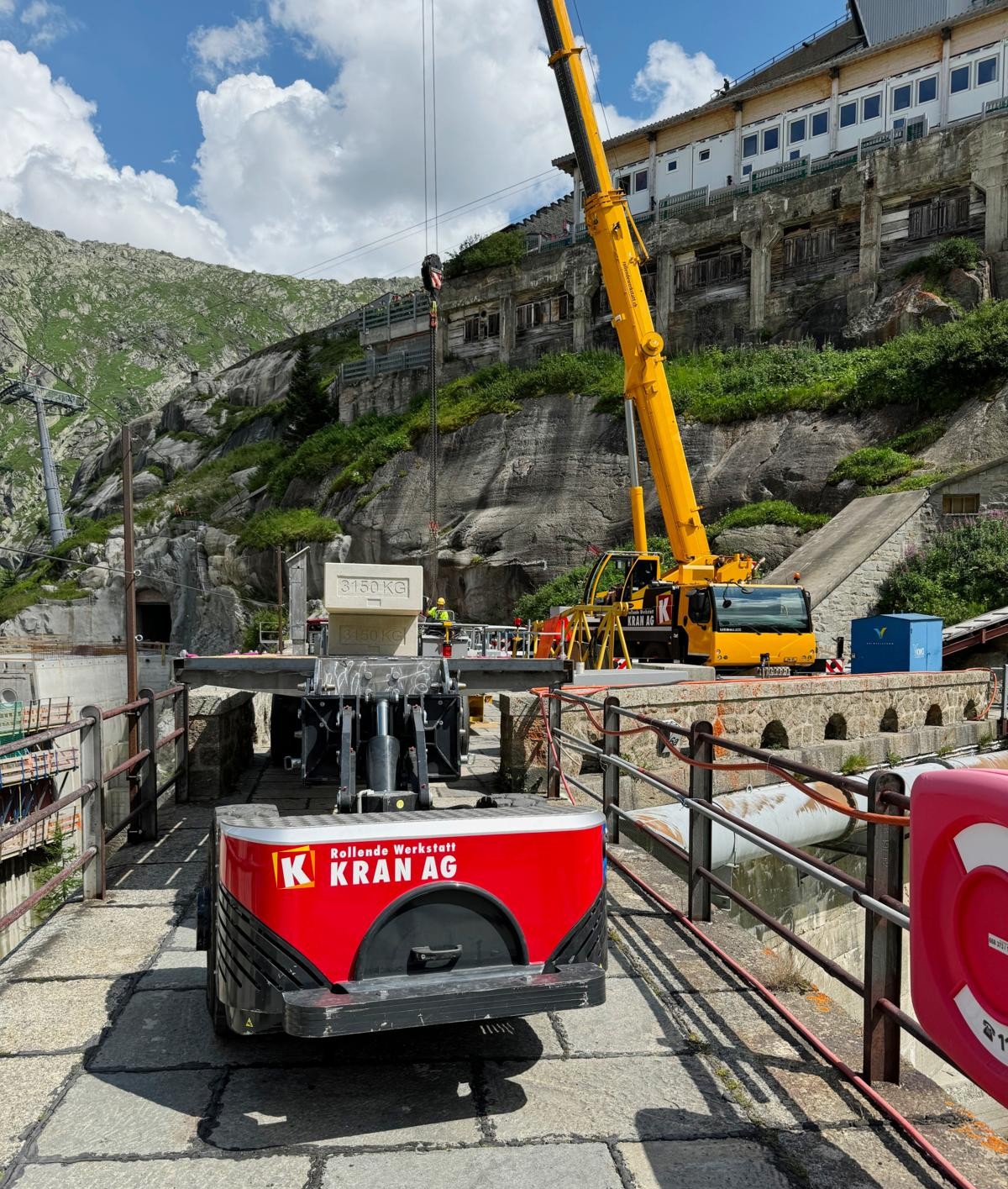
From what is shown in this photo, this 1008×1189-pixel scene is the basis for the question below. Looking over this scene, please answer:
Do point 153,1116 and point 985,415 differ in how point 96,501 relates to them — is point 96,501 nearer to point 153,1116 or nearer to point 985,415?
point 985,415

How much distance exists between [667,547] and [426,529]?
10754 millimetres

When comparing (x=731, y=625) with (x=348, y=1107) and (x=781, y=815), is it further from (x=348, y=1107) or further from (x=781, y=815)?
(x=348, y=1107)

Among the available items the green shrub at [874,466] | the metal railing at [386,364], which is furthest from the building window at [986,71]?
the metal railing at [386,364]

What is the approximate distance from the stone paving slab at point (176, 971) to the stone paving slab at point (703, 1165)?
8.14 feet

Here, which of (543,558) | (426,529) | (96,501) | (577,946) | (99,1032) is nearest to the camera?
(577,946)

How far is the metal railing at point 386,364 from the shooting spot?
43.8 metres

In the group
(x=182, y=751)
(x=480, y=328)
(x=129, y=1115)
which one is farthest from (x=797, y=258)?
(x=129, y=1115)

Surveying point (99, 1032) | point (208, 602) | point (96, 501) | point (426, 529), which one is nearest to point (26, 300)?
point (96, 501)

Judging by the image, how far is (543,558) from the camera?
31578 mm

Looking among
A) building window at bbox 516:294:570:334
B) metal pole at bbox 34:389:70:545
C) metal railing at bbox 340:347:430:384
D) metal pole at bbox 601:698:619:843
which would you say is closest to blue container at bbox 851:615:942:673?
metal pole at bbox 601:698:619:843

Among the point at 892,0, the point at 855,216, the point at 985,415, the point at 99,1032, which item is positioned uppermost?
the point at 892,0

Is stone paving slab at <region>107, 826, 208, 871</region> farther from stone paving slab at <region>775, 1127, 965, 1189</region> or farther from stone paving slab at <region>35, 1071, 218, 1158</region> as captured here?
stone paving slab at <region>775, 1127, 965, 1189</region>

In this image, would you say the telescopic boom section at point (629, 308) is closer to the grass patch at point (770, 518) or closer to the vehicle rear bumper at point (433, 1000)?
the grass patch at point (770, 518)

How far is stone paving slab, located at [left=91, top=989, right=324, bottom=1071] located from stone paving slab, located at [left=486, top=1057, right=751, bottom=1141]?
2.80ft
